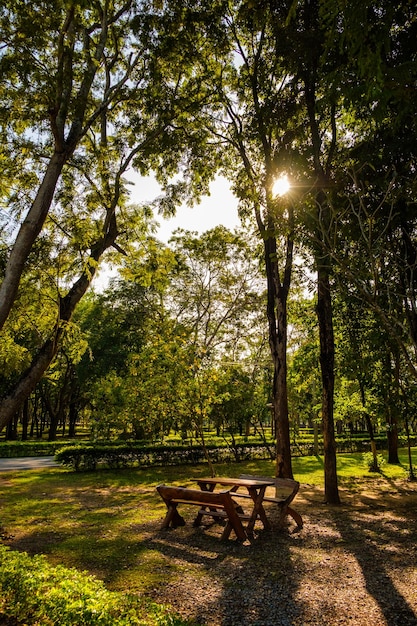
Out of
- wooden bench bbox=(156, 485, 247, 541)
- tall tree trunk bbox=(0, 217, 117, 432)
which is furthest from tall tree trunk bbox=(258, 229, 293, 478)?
tall tree trunk bbox=(0, 217, 117, 432)

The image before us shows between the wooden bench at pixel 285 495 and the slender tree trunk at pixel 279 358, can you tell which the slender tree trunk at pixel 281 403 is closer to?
the slender tree trunk at pixel 279 358

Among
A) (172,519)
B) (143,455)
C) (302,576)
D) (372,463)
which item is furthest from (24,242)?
(372,463)

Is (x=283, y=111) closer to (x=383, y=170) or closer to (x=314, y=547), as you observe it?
(x=383, y=170)

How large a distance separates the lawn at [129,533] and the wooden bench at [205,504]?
230 millimetres

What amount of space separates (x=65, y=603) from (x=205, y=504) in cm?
408

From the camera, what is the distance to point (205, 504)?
286 inches

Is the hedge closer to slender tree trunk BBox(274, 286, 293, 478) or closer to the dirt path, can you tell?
slender tree trunk BBox(274, 286, 293, 478)

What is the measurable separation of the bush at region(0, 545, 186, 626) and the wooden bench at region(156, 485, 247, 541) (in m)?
2.81

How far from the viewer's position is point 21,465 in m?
19.1

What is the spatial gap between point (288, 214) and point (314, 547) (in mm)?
6967

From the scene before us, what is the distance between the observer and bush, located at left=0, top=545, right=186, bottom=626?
10.7 feet

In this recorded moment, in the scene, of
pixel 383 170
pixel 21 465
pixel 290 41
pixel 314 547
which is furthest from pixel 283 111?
pixel 21 465

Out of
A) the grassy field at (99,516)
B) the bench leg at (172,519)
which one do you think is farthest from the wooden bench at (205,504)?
the grassy field at (99,516)

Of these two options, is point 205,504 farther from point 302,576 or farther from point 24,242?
point 24,242
